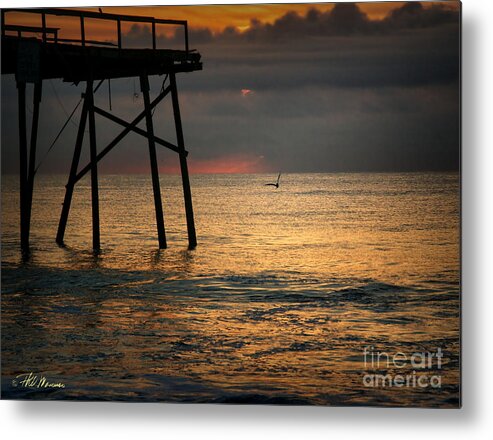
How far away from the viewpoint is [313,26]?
6.58 meters

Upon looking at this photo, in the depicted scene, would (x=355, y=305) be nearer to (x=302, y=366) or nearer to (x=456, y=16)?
(x=302, y=366)

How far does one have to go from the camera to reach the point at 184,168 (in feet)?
24.5

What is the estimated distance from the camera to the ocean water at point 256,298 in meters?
6.36

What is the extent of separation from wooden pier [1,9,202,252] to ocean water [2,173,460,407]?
3.9 inches

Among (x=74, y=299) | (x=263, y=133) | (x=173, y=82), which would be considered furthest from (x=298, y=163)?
(x=74, y=299)

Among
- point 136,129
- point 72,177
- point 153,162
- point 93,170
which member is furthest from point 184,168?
point 72,177

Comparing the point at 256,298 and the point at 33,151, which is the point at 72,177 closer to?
the point at 33,151

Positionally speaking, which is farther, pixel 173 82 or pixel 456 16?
pixel 173 82

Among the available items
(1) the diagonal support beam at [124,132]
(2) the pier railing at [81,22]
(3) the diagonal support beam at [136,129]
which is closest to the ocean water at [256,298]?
(1) the diagonal support beam at [124,132]

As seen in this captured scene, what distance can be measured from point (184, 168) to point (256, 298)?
1.23 m

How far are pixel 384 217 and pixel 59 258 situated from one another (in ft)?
7.16

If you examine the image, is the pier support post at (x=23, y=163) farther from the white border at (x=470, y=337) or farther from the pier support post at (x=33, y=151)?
the white border at (x=470, y=337)
